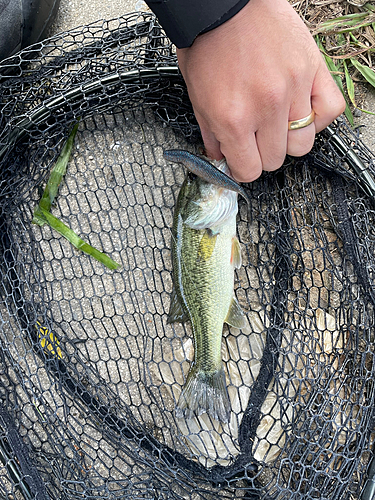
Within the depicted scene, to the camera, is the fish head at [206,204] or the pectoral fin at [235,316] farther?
the pectoral fin at [235,316]

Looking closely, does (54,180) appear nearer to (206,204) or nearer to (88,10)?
(206,204)

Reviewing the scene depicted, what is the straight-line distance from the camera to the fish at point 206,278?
1.99 meters

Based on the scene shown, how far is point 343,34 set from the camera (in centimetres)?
258

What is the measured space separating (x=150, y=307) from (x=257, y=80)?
1511 mm

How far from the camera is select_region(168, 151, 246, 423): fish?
199 centimetres

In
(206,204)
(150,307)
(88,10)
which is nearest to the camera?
(206,204)

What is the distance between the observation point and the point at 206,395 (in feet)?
6.95

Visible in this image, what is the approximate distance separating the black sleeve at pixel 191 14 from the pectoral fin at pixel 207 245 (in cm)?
93

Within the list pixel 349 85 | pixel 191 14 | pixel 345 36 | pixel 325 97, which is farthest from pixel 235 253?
pixel 345 36

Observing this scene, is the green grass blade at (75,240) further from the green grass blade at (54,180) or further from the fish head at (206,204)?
the fish head at (206,204)

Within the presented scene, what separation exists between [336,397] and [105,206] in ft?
5.78

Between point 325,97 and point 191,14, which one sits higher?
point 191,14

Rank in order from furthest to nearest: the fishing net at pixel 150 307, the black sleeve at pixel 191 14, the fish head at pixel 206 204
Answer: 1. the fishing net at pixel 150 307
2. the fish head at pixel 206 204
3. the black sleeve at pixel 191 14

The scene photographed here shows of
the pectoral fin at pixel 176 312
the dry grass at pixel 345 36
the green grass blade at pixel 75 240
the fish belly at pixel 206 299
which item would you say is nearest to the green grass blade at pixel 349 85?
the dry grass at pixel 345 36
